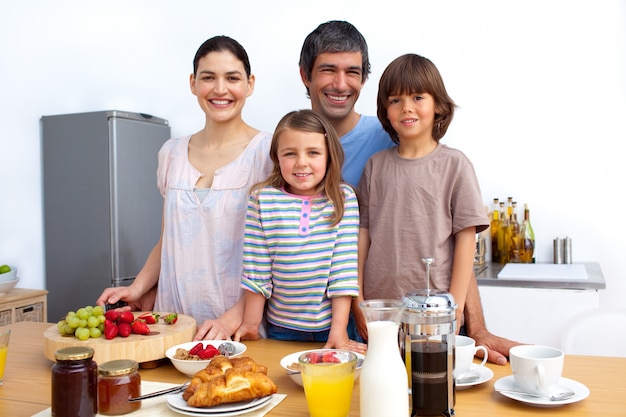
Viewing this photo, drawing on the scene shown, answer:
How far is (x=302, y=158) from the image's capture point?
170 centimetres

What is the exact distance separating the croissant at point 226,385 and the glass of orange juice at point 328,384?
0.11 m

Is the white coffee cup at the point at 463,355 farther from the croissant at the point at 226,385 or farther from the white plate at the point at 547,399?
the croissant at the point at 226,385

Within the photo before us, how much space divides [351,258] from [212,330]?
0.41 m

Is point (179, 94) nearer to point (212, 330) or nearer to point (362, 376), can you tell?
point (212, 330)

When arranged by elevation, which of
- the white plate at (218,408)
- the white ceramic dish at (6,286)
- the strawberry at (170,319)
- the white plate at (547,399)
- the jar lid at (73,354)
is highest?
the jar lid at (73,354)

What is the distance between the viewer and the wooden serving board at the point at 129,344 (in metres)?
1.37

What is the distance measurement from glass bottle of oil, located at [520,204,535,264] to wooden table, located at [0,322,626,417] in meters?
2.01

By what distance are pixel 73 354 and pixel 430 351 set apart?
612 millimetres

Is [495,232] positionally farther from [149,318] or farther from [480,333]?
[149,318]

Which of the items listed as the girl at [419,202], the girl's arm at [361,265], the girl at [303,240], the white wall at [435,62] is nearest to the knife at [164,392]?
the girl at [303,240]

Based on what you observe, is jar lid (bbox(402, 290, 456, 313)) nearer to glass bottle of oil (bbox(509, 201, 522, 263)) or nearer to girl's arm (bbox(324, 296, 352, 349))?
girl's arm (bbox(324, 296, 352, 349))

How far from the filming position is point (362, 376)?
1.03m

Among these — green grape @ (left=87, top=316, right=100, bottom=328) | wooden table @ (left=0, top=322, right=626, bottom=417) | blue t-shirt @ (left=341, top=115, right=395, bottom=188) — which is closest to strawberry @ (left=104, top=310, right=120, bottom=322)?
green grape @ (left=87, top=316, right=100, bottom=328)

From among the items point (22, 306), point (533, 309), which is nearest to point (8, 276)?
point (22, 306)
